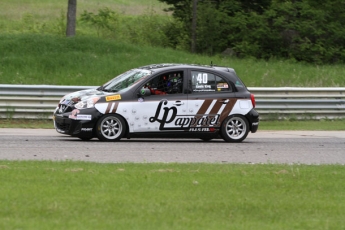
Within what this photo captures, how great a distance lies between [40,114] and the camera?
62.5ft

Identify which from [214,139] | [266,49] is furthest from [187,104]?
[266,49]

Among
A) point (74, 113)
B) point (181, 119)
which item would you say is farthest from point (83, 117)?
point (181, 119)

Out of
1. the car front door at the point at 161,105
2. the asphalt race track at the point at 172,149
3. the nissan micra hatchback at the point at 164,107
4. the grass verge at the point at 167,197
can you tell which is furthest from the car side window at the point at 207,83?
the grass verge at the point at 167,197

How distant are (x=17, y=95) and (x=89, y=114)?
537cm

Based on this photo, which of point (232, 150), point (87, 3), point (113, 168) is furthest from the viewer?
point (87, 3)

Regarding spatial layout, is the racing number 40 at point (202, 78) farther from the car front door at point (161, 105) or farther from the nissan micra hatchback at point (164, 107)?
the car front door at point (161, 105)

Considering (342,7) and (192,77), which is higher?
(342,7)

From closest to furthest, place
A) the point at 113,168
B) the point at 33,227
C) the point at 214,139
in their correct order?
the point at 33,227, the point at 113,168, the point at 214,139

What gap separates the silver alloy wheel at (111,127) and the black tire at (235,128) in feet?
7.39

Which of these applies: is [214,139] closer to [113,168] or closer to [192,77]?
[192,77]

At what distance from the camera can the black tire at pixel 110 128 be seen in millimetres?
14523

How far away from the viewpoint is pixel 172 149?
44.8 feet

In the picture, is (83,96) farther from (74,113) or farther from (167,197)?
(167,197)

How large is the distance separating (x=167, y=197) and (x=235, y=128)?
781 cm
